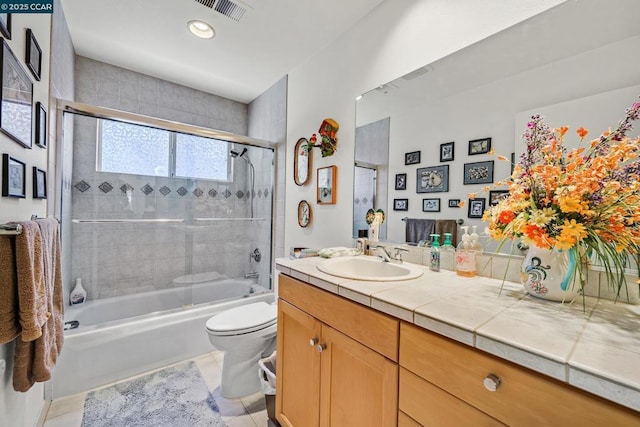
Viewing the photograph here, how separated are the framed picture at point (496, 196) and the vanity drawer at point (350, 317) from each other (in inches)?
28.3

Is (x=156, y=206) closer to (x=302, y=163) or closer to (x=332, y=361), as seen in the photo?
(x=302, y=163)

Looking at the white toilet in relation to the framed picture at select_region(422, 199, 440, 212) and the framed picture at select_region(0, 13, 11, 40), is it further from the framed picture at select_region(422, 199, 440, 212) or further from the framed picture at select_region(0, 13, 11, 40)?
the framed picture at select_region(0, 13, 11, 40)

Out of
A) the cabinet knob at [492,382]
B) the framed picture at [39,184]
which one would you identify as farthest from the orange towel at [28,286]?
the cabinet knob at [492,382]

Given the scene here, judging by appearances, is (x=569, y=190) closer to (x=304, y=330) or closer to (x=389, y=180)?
(x=389, y=180)

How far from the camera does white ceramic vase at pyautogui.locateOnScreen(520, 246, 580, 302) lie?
825mm

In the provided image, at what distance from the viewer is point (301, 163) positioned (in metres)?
2.36

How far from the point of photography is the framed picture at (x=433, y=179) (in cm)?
134

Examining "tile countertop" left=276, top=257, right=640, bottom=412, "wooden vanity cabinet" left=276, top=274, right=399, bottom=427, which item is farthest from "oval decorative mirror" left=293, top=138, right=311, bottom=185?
"tile countertop" left=276, top=257, right=640, bottom=412

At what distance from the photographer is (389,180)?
160 centimetres

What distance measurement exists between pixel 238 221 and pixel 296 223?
→ 0.96 metres

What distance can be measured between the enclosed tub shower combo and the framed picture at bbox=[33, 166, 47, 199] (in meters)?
0.61

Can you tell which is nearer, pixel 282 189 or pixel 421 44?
pixel 421 44

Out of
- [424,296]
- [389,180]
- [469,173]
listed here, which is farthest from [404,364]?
[389,180]

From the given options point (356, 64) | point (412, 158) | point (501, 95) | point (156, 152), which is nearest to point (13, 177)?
point (156, 152)
